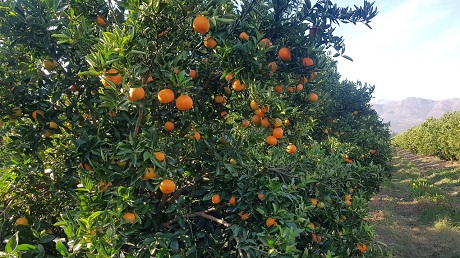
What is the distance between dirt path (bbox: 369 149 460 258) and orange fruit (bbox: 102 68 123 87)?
4.03 metres

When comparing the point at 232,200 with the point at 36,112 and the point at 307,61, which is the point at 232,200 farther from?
the point at 36,112

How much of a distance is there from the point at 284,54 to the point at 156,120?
1.02 m

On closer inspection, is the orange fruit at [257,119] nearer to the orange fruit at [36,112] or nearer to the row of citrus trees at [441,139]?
the orange fruit at [36,112]

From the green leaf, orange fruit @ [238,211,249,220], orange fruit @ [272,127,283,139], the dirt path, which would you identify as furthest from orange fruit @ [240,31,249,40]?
the dirt path

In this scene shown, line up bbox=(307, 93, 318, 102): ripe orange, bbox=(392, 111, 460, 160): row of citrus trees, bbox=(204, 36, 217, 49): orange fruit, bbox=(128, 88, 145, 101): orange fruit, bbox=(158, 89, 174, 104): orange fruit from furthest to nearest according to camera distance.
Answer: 1. bbox=(392, 111, 460, 160): row of citrus trees
2. bbox=(307, 93, 318, 102): ripe orange
3. bbox=(204, 36, 217, 49): orange fruit
4. bbox=(158, 89, 174, 104): orange fruit
5. bbox=(128, 88, 145, 101): orange fruit

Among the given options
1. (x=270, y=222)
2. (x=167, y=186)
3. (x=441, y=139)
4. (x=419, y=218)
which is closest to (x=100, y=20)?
(x=167, y=186)

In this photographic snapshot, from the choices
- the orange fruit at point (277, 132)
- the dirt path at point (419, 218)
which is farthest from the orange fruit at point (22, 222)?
the dirt path at point (419, 218)

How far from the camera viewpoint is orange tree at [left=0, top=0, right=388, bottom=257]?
6.04 feet

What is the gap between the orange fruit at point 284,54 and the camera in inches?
90.0

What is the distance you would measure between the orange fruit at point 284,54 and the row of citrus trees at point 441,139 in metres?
18.6

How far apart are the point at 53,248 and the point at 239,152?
4.74ft

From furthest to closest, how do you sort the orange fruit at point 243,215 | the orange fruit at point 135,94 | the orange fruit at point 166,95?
the orange fruit at point 243,215
the orange fruit at point 166,95
the orange fruit at point 135,94

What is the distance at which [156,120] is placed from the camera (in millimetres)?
2322

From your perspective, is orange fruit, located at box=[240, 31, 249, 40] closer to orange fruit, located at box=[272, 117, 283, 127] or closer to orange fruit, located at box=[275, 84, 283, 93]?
orange fruit, located at box=[275, 84, 283, 93]
